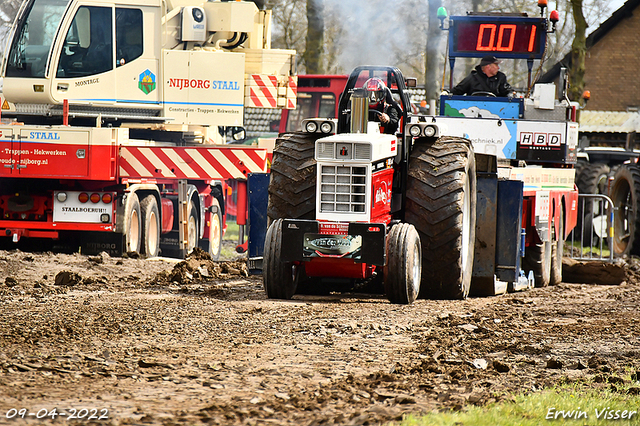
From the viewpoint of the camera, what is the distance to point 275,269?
8195mm

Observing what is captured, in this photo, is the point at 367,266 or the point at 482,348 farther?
the point at 367,266

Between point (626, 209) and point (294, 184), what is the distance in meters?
10.5

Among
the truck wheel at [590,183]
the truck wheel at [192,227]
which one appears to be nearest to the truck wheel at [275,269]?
the truck wheel at [192,227]

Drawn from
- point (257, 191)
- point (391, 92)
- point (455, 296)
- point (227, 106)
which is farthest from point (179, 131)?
point (455, 296)

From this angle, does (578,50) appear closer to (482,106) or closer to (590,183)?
(590,183)

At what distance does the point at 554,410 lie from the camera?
15.6 feet

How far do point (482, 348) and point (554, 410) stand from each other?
1.66m

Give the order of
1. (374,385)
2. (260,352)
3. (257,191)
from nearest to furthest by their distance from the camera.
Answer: (374,385), (260,352), (257,191)

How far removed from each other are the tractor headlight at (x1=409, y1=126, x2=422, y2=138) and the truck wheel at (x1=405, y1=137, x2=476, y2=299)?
182mm

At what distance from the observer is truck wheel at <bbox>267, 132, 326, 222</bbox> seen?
332 inches

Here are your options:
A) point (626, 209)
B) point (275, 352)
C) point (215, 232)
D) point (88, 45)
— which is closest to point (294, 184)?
point (275, 352)

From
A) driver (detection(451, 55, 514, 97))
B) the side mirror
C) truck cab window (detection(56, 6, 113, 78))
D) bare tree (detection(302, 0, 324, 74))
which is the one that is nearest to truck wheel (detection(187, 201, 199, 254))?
the side mirror

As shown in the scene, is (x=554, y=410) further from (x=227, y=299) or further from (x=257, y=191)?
(x=257, y=191)

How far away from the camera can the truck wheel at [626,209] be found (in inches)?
637
